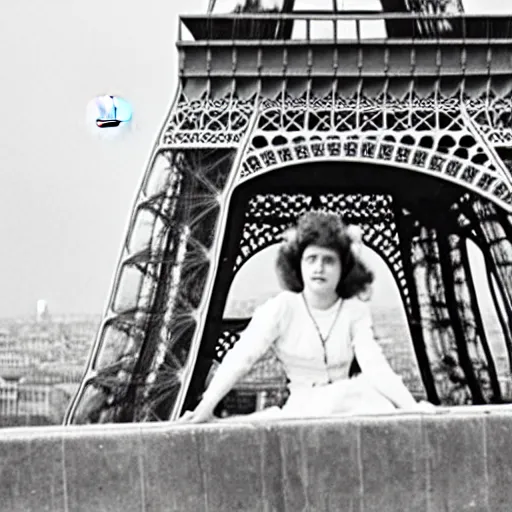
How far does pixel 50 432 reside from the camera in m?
3.13

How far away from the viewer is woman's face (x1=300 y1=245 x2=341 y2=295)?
3.76 m

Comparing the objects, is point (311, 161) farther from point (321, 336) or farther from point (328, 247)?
point (321, 336)

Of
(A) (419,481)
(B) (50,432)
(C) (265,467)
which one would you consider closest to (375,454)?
(A) (419,481)

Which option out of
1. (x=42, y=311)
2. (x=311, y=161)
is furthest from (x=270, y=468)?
(x=311, y=161)

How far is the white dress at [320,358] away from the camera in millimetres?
3512

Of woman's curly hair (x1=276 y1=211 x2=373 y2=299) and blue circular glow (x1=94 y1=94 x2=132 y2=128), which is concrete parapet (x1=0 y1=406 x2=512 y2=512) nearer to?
woman's curly hair (x1=276 y1=211 x2=373 y2=299)

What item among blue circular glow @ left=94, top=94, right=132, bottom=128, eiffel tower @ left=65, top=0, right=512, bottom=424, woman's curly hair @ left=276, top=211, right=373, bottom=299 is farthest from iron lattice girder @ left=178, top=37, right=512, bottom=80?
woman's curly hair @ left=276, top=211, right=373, bottom=299

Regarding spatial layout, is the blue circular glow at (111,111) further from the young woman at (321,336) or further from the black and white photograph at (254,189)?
the young woman at (321,336)

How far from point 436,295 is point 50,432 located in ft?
13.2

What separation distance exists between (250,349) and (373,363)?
1.72ft

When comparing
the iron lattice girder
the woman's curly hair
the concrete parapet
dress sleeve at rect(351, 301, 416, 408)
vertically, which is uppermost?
the iron lattice girder

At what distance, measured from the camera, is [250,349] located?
3547 mm

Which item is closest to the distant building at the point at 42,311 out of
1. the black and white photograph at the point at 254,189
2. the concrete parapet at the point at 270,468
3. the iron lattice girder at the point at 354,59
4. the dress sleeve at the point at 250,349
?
the black and white photograph at the point at 254,189

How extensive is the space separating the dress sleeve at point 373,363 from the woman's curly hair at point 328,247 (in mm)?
120
